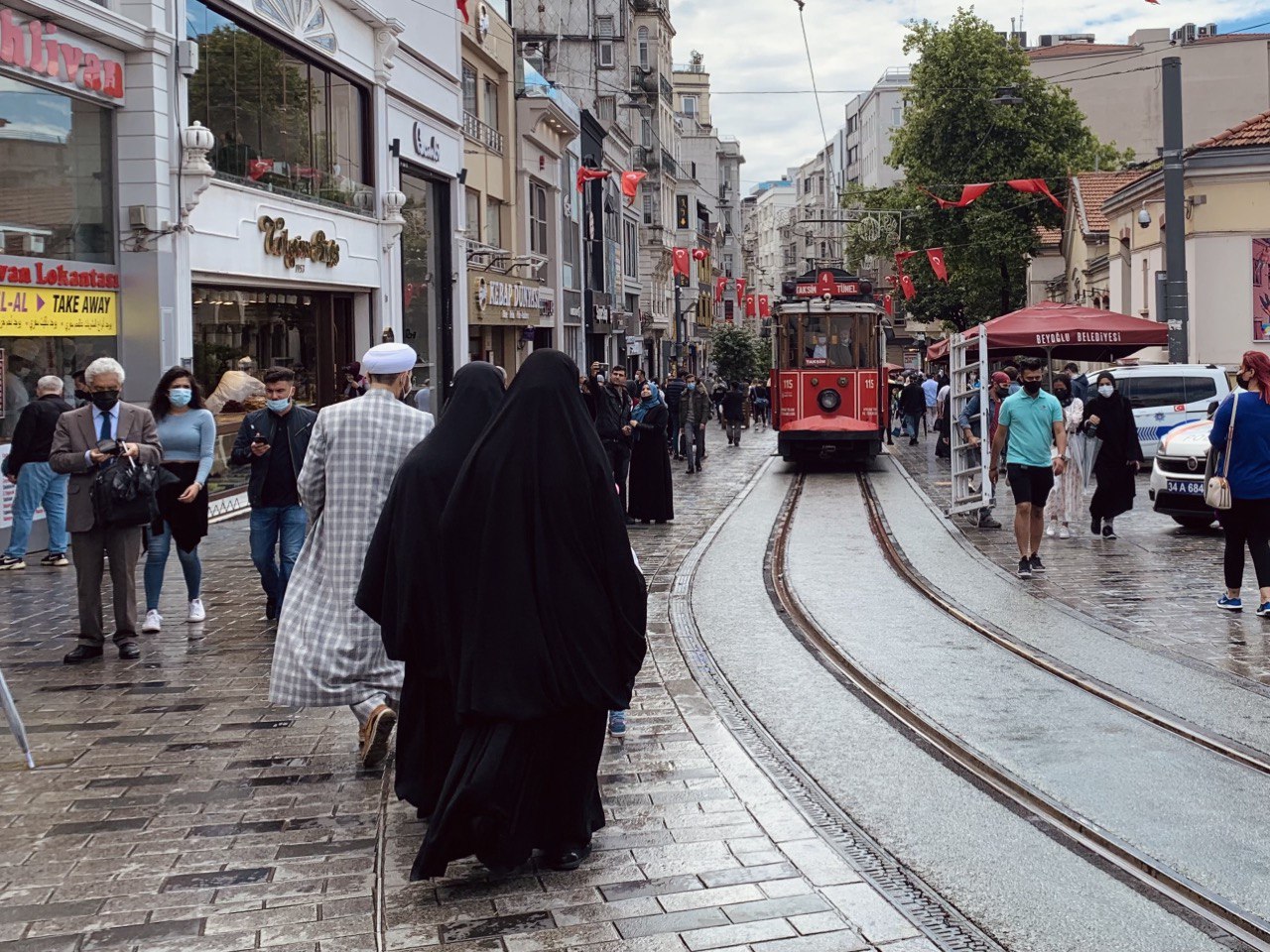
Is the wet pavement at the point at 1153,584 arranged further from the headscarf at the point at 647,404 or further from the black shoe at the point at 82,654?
the black shoe at the point at 82,654

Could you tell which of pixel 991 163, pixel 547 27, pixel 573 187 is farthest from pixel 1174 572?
pixel 547 27

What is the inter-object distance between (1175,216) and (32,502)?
724 inches

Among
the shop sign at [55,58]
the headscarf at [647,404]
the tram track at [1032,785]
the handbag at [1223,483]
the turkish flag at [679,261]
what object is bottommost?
the tram track at [1032,785]

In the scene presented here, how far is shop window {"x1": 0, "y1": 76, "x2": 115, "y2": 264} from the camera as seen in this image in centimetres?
1470

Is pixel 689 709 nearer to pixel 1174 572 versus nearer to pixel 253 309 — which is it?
pixel 1174 572

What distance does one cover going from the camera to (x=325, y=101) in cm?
2322

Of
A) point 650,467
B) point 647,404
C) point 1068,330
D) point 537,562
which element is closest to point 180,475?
point 537,562

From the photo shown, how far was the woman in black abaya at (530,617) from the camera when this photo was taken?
16.0 feet

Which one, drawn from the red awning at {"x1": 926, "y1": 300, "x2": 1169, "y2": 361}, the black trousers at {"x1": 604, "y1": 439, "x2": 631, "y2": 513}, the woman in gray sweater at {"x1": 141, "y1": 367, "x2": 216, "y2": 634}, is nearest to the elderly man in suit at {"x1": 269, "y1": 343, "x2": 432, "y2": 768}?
the woman in gray sweater at {"x1": 141, "y1": 367, "x2": 216, "y2": 634}

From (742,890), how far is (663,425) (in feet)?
42.6

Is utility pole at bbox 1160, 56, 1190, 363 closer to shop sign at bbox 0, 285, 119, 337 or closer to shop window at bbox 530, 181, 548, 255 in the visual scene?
shop sign at bbox 0, 285, 119, 337

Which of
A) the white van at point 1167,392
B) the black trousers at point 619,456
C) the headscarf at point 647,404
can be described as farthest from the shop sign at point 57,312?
the white van at point 1167,392

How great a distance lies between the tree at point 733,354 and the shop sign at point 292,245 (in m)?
33.1

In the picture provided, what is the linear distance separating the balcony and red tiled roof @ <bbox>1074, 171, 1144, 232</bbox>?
730 inches
